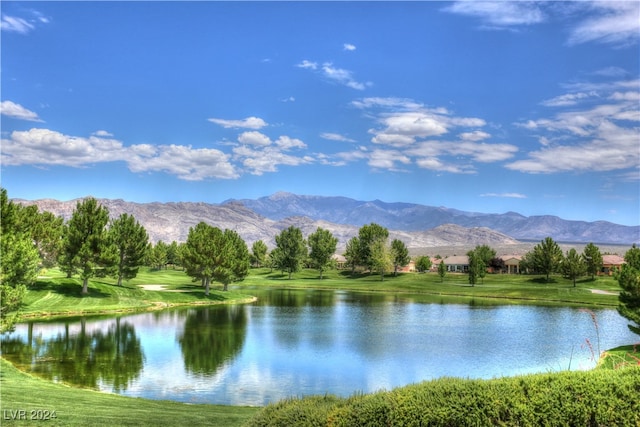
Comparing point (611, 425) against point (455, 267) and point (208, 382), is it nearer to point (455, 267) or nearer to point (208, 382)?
point (208, 382)

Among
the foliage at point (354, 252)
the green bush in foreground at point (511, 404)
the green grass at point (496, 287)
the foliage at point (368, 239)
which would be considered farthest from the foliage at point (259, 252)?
the green bush in foreground at point (511, 404)

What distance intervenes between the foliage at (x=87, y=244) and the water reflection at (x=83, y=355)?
14.4m

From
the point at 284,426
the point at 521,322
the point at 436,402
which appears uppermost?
the point at 436,402

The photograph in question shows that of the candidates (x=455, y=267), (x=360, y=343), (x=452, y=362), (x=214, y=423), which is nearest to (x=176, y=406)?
(x=214, y=423)

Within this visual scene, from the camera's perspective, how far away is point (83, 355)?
27.0 metres

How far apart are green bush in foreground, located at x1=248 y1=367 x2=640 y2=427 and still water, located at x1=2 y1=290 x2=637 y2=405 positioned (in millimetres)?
9943

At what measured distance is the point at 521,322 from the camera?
45.3 m

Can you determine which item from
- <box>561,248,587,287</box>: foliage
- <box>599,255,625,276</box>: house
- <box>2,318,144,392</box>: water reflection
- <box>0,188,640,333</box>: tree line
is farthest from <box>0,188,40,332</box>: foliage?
<box>599,255,625,276</box>: house

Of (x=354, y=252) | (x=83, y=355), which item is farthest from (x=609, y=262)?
(x=83, y=355)

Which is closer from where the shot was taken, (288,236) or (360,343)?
(360,343)

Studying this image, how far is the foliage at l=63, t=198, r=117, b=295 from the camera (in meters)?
50.6

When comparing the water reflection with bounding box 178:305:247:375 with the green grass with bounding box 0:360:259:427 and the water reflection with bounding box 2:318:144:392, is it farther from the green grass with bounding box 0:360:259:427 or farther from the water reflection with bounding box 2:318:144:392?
the green grass with bounding box 0:360:259:427

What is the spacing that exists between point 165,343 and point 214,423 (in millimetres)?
19871

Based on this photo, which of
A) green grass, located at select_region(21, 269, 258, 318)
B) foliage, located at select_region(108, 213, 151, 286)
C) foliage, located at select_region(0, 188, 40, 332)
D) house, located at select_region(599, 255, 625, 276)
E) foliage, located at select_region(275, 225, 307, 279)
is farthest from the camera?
foliage, located at select_region(275, 225, 307, 279)
